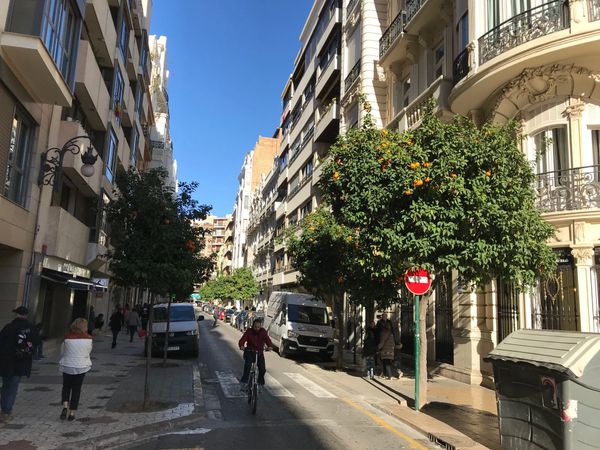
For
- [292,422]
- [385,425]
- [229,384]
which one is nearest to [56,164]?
[229,384]

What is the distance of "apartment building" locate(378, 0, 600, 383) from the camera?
11688 millimetres

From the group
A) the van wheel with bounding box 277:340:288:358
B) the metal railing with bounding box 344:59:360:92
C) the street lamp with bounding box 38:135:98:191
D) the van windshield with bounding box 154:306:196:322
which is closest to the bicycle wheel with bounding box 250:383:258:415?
the street lamp with bounding box 38:135:98:191

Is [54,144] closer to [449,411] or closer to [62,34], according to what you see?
[62,34]

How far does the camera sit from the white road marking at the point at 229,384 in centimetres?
1142

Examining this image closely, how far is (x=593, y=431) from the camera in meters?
4.89

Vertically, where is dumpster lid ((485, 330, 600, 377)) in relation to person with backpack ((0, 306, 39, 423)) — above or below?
above

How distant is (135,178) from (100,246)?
1408cm

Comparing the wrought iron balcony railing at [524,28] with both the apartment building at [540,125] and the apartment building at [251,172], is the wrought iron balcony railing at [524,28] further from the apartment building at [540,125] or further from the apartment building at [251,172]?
the apartment building at [251,172]

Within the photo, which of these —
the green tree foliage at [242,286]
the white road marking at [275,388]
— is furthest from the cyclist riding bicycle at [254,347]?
the green tree foliage at [242,286]

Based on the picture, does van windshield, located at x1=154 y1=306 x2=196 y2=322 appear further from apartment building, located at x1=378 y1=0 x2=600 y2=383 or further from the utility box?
the utility box

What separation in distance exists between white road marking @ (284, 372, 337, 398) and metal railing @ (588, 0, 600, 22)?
10668 mm

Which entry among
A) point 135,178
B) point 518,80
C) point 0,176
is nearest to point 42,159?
point 0,176

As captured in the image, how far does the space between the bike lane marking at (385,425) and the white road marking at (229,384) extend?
7.98 ft

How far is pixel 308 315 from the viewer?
2098cm
